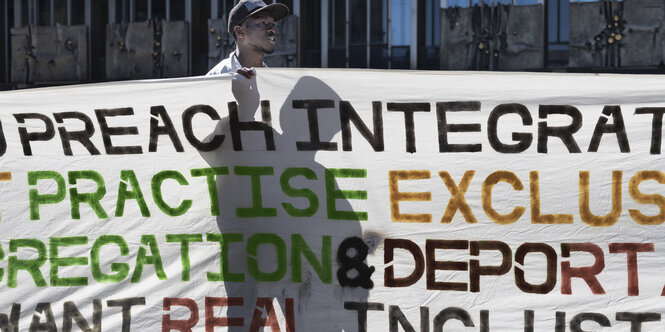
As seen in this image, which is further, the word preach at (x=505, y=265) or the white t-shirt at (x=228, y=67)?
the white t-shirt at (x=228, y=67)

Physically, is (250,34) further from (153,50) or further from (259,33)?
(153,50)

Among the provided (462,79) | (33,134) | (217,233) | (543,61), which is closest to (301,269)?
(217,233)

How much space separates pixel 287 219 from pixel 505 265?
3.19 ft

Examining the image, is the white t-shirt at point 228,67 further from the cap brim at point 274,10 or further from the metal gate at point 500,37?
the metal gate at point 500,37

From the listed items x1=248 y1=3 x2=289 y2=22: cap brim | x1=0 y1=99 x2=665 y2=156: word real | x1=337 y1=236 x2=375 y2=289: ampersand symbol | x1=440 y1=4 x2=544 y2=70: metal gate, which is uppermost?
x1=440 y1=4 x2=544 y2=70: metal gate

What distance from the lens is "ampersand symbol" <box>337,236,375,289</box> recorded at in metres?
4.42

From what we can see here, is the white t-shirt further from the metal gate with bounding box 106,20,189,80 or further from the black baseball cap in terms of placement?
the metal gate with bounding box 106,20,189,80

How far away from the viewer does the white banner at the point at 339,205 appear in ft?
14.1

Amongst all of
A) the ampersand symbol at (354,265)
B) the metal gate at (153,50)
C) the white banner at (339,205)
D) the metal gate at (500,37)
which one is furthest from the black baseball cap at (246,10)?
the metal gate at (153,50)

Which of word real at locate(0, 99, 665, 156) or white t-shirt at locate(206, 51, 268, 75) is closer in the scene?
word real at locate(0, 99, 665, 156)

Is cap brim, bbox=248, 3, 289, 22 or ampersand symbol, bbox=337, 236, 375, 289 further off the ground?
cap brim, bbox=248, 3, 289, 22

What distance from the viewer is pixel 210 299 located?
452cm

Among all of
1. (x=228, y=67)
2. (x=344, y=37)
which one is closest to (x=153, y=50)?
(x=344, y=37)

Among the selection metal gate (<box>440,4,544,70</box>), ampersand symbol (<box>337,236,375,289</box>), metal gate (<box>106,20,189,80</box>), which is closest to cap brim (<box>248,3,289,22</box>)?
ampersand symbol (<box>337,236,375,289</box>)
